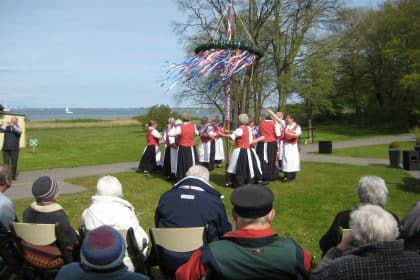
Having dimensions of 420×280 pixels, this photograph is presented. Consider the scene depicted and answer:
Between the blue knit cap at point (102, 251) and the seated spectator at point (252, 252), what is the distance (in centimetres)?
62

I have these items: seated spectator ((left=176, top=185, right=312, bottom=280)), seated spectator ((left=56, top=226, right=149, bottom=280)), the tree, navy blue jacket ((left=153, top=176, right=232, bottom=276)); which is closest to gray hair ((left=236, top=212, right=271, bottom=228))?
seated spectator ((left=176, top=185, right=312, bottom=280))

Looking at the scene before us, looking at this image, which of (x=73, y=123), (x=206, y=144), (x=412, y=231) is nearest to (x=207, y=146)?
(x=206, y=144)

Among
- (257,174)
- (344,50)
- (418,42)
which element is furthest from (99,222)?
(344,50)

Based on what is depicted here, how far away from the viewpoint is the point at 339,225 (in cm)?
487

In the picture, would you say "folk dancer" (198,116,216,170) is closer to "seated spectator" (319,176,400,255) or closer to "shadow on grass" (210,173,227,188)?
"shadow on grass" (210,173,227,188)

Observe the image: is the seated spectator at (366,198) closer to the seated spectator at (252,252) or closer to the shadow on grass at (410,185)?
the seated spectator at (252,252)

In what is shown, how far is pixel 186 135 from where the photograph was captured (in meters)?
13.1

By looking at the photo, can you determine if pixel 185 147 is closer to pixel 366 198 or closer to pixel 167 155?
pixel 167 155

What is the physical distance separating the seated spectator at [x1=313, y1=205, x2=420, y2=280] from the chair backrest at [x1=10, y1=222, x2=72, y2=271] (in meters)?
2.63

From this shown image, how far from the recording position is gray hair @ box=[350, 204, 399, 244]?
3250 mm

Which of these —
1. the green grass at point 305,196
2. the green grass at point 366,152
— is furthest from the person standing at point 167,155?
the green grass at point 366,152

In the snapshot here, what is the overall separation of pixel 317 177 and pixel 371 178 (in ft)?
30.3

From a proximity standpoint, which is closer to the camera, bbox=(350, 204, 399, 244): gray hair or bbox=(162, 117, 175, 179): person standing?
bbox=(350, 204, 399, 244): gray hair

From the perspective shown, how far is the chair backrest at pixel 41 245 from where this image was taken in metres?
4.74
